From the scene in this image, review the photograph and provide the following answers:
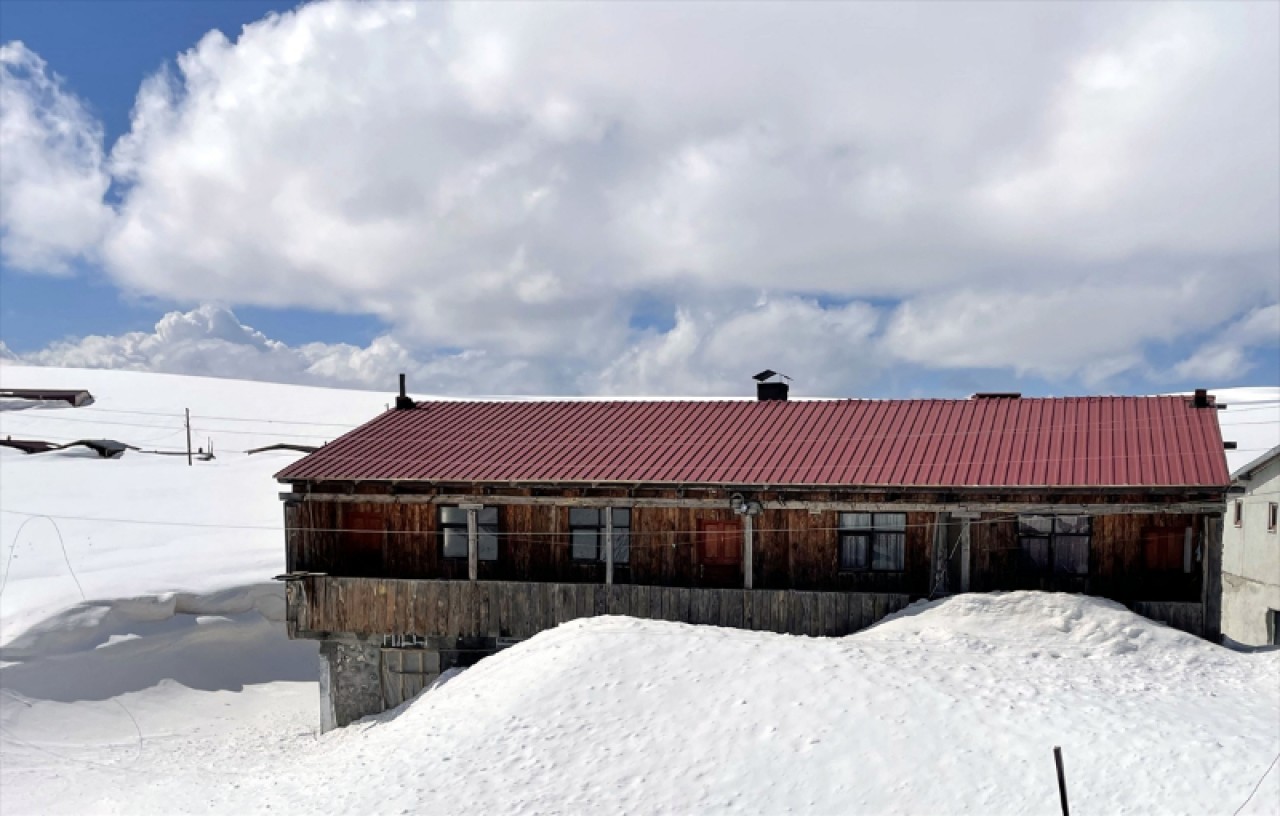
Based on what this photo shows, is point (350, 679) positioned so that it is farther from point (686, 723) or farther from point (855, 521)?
point (855, 521)

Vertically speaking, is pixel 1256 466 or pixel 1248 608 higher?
pixel 1256 466

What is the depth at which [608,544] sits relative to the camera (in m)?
20.9

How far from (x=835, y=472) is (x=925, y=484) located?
Result: 1944 mm

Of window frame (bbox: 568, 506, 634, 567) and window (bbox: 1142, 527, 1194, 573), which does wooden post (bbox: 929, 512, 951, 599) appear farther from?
window frame (bbox: 568, 506, 634, 567)

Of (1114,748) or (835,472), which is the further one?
(835,472)

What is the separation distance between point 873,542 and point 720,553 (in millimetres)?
3359

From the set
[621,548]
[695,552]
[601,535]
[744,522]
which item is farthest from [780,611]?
[601,535]

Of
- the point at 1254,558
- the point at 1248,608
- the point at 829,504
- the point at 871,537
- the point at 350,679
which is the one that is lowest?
the point at 1248,608

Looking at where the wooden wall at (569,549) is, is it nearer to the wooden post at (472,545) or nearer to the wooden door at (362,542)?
the wooden door at (362,542)

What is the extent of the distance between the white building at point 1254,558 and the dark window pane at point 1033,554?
42.6 feet

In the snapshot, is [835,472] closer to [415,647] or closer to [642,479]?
[642,479]

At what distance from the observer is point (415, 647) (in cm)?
2200

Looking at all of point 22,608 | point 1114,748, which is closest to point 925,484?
point 1114,748

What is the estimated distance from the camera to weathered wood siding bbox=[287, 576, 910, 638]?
19.6 metres
